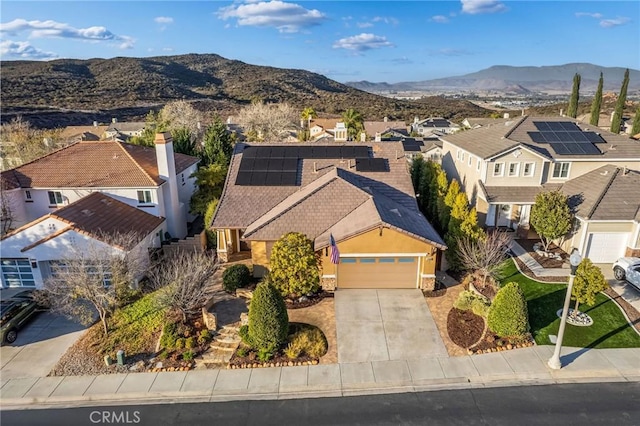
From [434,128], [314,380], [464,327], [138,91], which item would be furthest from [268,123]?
[138,91]

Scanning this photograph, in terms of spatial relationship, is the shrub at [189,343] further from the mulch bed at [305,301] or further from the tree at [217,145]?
the tree at [217,145]

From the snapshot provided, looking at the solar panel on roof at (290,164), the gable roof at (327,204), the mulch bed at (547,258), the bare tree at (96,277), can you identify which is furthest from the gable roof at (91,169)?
the mulch bed at (547,258)

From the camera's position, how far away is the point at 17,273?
892 inches

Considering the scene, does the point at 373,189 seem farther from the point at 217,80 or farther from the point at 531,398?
the point at 217,80

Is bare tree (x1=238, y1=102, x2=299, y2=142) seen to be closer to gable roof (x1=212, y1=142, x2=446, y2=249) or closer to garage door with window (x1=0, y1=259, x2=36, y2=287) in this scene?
gable roof (x1=212, y1=142, x2=446, y2=249)

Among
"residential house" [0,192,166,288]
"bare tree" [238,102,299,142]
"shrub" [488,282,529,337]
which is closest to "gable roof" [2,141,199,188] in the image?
"residential house" [0,192,166,288]

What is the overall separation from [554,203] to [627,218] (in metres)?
4.24

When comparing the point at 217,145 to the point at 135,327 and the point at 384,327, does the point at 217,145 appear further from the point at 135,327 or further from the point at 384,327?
the point at 384,327

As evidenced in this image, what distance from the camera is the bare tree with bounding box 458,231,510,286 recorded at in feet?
70.1

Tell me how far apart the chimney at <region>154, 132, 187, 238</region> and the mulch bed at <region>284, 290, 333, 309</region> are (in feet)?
40.8

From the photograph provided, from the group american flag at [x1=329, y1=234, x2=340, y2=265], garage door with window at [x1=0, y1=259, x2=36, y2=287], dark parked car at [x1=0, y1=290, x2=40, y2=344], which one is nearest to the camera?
dark parked car at [x1=0, y1=290, x2=40, y2=344]

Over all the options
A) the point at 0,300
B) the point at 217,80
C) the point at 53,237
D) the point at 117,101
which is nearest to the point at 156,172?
the point at 53,237

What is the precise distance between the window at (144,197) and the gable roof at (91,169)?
665mm

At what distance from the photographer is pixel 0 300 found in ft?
69.6
